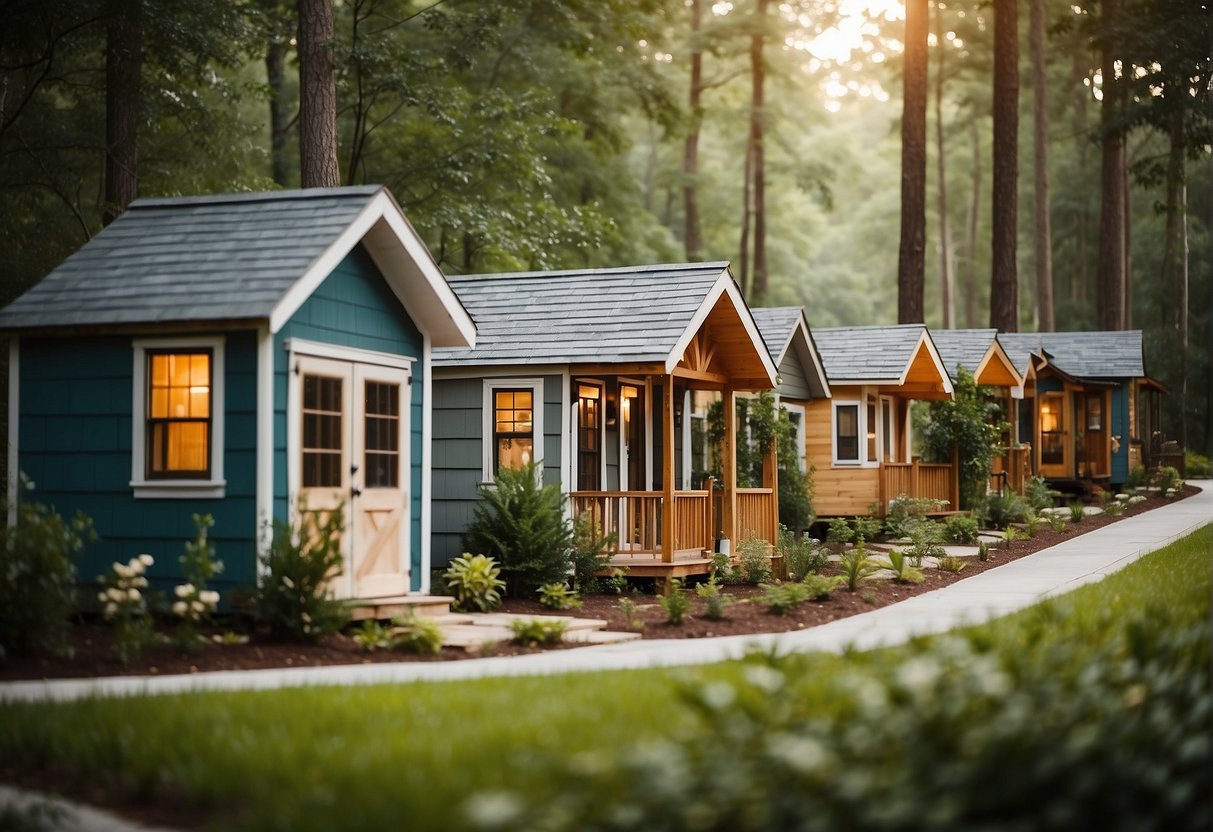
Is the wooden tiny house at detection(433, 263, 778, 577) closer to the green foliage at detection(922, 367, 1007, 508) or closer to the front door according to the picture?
the front door

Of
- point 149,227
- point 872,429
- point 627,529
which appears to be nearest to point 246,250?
point 149,227

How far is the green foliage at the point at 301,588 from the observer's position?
11.4 metres

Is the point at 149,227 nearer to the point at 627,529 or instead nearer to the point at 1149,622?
the point at 627,529

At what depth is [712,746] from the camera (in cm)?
586

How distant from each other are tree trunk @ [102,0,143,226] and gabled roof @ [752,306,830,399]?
10.6 metres

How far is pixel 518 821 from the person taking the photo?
5254 mm

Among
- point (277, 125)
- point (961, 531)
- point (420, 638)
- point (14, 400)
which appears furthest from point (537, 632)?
point (277, 125)

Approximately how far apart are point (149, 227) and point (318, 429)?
3021 mm

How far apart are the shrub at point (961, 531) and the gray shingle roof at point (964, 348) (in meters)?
5.55

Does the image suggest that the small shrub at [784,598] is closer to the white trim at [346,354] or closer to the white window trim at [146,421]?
the white trim at [346,354]

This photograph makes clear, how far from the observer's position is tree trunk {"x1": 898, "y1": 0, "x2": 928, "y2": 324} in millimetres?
31547

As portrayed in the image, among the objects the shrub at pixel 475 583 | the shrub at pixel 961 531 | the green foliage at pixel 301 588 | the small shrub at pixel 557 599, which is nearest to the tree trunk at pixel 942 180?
the shrub at pixel 961 531

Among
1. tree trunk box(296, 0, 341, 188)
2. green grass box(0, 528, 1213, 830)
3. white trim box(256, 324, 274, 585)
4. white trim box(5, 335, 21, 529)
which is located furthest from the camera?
tree trunk box(296, 0, 341, 188)

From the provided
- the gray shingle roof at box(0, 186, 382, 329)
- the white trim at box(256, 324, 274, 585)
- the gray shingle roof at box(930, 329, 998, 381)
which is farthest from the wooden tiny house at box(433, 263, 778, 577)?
the gray shingle roof at box(930, 329, 998, 381)
